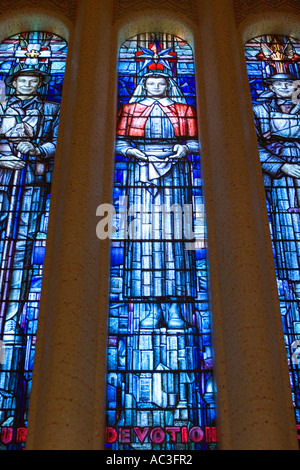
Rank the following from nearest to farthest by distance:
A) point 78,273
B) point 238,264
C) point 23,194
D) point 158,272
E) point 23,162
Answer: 1. point 78,273
2. point 238,264
3. point 158,272
4. point 23,194
5. point 23,162

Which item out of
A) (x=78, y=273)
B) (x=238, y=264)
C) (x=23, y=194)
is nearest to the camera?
(x=78, y=273)

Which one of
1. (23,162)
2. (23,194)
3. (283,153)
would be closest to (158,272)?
(23,194)

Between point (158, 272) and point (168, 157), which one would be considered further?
point (168, 157)

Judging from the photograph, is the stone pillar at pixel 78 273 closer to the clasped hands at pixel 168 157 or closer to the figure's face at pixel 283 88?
the clasped hands at pixel 168 157

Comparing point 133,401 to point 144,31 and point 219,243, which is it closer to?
point 219,243

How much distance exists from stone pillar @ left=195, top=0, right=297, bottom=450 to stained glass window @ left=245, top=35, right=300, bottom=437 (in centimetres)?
35

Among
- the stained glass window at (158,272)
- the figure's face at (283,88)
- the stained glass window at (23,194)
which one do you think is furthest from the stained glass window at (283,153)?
the stained glass window at (23,194)

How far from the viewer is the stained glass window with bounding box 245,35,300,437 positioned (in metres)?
9.29

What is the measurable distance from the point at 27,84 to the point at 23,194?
2.16m

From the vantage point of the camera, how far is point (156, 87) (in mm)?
11531

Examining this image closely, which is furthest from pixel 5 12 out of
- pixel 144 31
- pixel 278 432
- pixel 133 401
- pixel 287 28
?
pixel 278 432

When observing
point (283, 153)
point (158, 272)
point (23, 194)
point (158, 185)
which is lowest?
point (158, 272)

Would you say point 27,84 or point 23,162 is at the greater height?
point 27,84

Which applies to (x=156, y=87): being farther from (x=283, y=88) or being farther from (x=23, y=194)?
(x=23, y=194)
